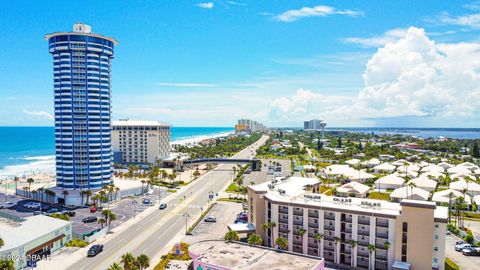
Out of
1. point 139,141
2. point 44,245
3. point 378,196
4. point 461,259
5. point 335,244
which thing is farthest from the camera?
point 139,141

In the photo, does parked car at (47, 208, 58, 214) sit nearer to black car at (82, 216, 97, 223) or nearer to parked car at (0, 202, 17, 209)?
black car at (82, 216, 97, 223)

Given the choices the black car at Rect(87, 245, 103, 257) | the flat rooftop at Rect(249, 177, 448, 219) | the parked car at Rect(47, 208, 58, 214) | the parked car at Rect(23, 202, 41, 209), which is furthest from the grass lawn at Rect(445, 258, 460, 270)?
the parked car at Rect(23, 202, 41, 209)

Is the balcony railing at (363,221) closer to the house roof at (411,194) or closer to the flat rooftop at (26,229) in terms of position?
the house roof at (411,194)

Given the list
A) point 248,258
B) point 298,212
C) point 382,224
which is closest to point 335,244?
point 298,212

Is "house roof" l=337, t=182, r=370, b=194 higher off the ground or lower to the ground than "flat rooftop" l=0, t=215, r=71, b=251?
lower

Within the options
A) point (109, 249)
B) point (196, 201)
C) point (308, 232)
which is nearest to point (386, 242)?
point (308, 232)

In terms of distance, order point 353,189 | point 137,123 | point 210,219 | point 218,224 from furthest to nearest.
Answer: point 137,123
point 353,189
point 210,219
point 218,224

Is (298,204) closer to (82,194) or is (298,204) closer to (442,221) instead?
(442,221)

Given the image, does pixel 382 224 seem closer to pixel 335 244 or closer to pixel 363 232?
pixel 363 232
